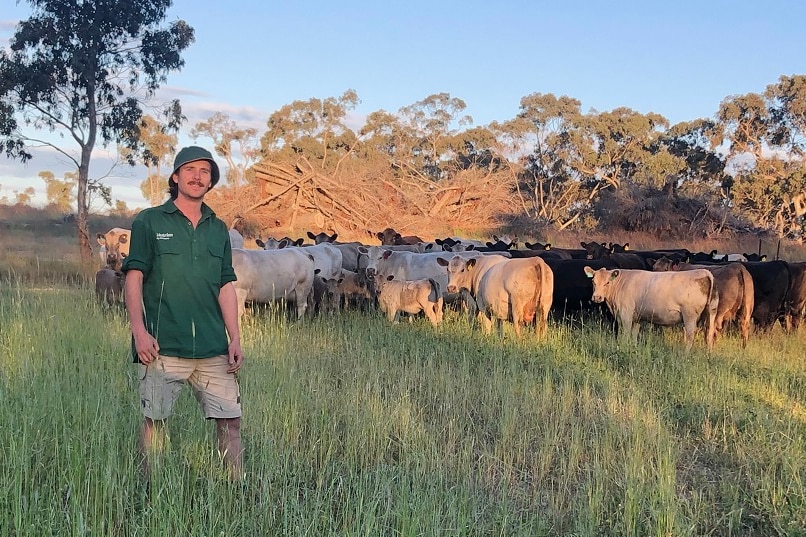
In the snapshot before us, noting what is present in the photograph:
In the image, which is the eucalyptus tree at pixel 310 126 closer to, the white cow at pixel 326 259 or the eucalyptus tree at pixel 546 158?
the eucalyptus tree at pixel 546 158

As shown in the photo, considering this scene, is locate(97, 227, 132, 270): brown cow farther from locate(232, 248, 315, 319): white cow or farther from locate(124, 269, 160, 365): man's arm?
locate(124, 269, 160, 365): man's arm

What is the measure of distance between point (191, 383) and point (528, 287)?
7.84 meters

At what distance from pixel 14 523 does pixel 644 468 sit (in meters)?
4.20

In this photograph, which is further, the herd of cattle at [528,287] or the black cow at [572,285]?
the black cow at [572,285]

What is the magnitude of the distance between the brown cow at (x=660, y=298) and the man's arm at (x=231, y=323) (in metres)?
7.78

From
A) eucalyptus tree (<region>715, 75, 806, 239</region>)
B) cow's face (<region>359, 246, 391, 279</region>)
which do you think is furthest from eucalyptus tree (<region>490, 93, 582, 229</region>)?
cow's face (<region>359, 246, 391, 279</region>)

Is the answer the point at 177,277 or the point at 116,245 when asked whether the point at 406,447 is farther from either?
the point at 116,245

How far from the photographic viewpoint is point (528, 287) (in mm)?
11688

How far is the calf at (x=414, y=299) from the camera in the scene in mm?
12938

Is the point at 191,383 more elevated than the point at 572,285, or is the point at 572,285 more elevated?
the point at 572,285

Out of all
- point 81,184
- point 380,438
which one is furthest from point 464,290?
point 81,184

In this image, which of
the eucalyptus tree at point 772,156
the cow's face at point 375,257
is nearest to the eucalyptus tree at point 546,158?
the eucalyptus tree at point 772,156

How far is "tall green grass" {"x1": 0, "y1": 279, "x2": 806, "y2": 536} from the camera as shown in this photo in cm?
420

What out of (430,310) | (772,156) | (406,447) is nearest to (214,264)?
(406,447)
